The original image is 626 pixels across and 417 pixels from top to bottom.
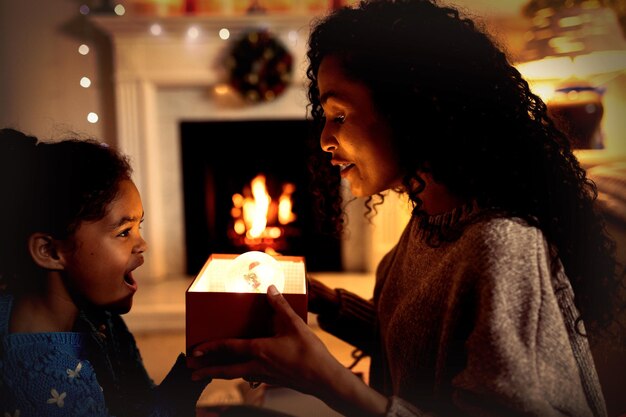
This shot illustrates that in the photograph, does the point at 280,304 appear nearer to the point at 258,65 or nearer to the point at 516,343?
the point at 516,343

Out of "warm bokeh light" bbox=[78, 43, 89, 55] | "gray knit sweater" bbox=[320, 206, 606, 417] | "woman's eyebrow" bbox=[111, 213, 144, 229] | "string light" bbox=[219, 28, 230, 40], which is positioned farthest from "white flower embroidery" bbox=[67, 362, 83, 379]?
"warm bokeh light" bbox=[78, 43, 89, 55]

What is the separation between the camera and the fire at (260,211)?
113 inches

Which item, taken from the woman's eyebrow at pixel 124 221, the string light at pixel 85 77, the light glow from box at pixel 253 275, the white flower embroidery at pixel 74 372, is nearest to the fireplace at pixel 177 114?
the string light at pixel 85 77

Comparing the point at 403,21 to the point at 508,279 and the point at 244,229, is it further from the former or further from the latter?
the point at 244,229

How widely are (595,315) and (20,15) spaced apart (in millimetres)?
2845

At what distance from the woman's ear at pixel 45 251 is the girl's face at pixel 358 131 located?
1.53 feet

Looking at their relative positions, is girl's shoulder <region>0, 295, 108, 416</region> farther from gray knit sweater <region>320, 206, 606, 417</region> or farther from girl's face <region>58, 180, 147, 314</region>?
gray knit sweater <region>320, 206, 606, 417</region>

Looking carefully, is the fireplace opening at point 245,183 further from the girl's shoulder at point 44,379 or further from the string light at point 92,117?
the girl's shoulder at point 44,379

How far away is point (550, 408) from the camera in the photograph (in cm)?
60

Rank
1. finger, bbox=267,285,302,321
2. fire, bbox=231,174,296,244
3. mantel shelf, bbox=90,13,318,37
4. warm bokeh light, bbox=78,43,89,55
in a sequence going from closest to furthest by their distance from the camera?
1. finger, bbox=267,285,302,321
2. mantel shelf, bbox=90,13,318,37
3. warm bokeh light, bbox=78,43,89,55
4. fire, bbox=231,174,296,244

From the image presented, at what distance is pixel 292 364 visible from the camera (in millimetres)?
667

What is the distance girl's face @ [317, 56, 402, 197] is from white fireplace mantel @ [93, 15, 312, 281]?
68.1 inches

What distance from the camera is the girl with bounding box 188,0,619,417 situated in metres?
0.61

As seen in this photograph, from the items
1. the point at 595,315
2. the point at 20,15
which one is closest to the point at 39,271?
the point at 595,315
